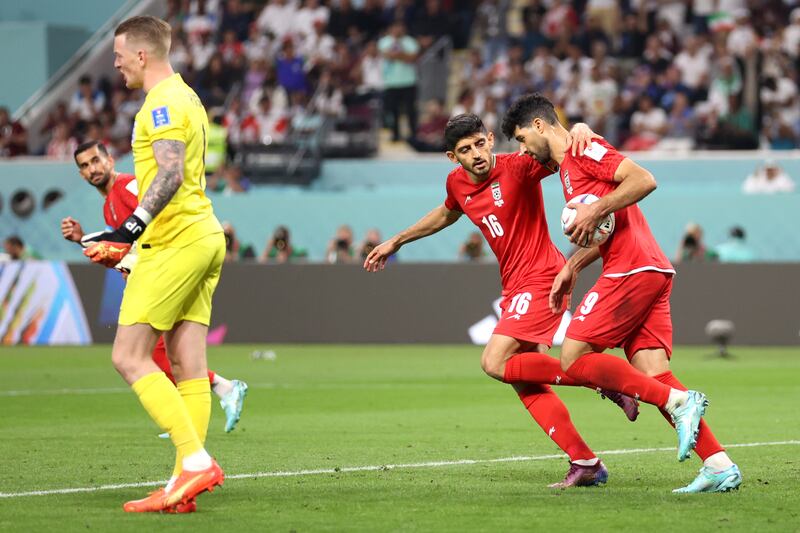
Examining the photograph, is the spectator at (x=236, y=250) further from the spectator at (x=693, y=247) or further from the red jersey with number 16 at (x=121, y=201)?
the red jersey with number 16 at (x=121, y=201)

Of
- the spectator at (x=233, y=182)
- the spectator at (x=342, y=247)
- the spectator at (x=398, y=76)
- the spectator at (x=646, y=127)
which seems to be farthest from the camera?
the spectator at (x=398, y=76)

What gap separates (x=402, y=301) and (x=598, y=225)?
568 inches

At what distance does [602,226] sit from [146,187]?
236cm

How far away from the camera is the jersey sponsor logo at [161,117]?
7.01 metres

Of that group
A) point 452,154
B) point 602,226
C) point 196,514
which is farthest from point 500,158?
point 196,514

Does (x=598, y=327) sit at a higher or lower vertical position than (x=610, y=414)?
higher

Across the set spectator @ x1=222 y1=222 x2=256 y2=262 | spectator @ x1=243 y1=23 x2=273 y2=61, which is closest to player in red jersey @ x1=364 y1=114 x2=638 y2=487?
spectator @ x1=222 y1=222 x2=256 y2=262

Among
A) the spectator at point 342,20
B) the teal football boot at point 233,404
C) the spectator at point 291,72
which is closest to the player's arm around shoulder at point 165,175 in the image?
the teal football boot at point 233,404

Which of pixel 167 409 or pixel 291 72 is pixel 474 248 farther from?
pixel 167 409

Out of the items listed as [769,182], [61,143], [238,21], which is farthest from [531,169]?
[238,21]

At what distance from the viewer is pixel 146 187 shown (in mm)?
7191

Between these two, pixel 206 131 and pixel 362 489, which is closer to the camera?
pixel 206 131

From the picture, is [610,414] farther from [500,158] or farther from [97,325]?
[97,325]

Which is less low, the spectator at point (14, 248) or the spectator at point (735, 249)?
the spectator at point (735, 249)
